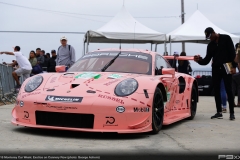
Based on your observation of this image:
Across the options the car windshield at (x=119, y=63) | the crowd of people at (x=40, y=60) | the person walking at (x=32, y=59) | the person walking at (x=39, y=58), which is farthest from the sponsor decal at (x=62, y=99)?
the person walking at (x=39, y=58)

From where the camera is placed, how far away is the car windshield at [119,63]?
24.9 ft

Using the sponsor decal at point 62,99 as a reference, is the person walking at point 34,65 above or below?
below

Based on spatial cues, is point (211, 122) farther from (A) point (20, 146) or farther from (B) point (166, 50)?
(B) point (166, 50)

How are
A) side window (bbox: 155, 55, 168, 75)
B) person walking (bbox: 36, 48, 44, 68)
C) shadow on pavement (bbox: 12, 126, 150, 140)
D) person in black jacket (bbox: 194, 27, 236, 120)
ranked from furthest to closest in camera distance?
person walking (bbox: 36, 48, 44, 68) < person in black jacket (bbox: 194, 27, 236, 120) < side window (bbox: 155, 55, 168, 75) < shadow on pavement (bbox: 12, 126, 150, 140)

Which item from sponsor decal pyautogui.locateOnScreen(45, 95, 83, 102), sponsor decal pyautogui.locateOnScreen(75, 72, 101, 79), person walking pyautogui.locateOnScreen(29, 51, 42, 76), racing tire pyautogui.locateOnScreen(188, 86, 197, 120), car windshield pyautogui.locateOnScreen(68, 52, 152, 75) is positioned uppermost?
car windshield pyautogui.locateOnScreen(68, 52, 152, 75)

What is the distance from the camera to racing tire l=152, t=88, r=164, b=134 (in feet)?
22.3

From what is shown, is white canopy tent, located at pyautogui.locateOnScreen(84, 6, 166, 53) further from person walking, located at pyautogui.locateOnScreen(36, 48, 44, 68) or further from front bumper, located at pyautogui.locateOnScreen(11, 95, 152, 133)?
front bumper, located at pyautogui.locateOnScreen(11, 95, 152, 133)

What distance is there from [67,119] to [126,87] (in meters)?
0.88

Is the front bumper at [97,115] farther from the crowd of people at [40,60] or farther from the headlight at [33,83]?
the crowd of people at [40,60]

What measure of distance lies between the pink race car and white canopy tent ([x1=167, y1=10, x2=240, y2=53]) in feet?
43.6

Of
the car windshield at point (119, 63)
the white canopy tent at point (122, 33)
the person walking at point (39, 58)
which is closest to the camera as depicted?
the car windshield at point (119, 63)

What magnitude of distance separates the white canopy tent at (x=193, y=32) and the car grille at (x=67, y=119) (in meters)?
14.5

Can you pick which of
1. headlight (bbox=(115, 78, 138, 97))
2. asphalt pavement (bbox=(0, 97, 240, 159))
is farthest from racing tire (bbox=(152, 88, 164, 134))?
headlight (bbox=(115, 78, 138, 97))

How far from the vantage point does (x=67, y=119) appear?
6348 millimetres
